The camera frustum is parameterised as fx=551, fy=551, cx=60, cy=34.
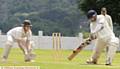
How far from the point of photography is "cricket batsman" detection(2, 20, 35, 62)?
762 inches

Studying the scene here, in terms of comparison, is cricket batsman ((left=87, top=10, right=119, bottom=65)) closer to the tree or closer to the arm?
the arm

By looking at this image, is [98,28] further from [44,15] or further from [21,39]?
[44,15]

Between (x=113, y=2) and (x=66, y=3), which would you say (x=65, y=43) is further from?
(x=66, y=3)

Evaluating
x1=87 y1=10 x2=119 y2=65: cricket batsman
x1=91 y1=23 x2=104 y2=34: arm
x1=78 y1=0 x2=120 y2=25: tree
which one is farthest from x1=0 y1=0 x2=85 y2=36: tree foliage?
x1=91 y1=23 x2=104 y2=34: arm

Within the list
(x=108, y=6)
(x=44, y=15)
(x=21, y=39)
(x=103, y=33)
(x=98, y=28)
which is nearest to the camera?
(x=98, y=28)

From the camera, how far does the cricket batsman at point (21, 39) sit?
19345 mm

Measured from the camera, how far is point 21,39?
64.5 feet

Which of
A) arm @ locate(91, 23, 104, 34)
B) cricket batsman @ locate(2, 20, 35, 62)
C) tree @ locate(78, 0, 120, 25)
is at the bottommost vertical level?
cricket batsman @ locate(2, 20, 35, 62)

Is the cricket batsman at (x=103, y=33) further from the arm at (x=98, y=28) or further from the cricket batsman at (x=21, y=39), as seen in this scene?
the cricket batsman at (x=21, y=39)

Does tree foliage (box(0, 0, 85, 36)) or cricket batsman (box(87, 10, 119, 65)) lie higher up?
tree foliage (box(0, 0, 85, 36))

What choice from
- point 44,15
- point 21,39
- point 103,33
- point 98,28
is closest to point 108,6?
point 21,39

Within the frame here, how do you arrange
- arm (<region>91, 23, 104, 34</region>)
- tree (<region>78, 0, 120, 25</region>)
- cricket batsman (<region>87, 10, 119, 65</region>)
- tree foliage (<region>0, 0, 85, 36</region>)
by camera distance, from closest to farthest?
arm (<region>91, 23, 104, 34</region>)
cricket batsman (<region>87, 10, 119, 65</region>)
tree (<region>78, 0, 120, 25</region>)
tree foliage (<region>0, 0, 85, 36</region>)

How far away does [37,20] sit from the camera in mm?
106250

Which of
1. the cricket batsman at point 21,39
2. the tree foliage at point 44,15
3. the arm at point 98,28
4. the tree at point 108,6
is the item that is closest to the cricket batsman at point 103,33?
the arm at point 98,28
